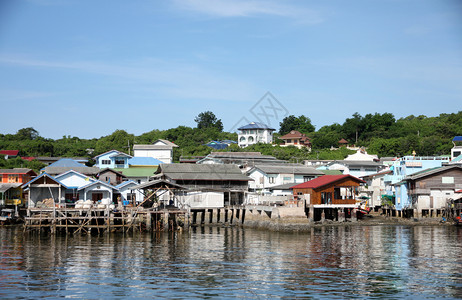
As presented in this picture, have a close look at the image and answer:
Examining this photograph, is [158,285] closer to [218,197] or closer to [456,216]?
[218,197]

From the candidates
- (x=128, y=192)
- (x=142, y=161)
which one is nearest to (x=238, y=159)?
(x=142, y=161)

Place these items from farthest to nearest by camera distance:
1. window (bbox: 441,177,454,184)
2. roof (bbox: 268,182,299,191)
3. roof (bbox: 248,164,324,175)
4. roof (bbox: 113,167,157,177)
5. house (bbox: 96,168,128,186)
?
roof (bbox: 113,167,157,177) → roof (bbox: 248,164,324,175) → house (bbox: 96,168,128,186) → roof (bbox: 268,182,299,191) → window (bbox: 441,177,454,184)

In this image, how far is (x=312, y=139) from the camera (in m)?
117

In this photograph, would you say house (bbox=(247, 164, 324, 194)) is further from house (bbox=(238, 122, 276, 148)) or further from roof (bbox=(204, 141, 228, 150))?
house (bbox=(238, 122, 276, 148))

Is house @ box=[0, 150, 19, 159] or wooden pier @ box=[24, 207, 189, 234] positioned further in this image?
house @ box=[0, 150, 19, 159]

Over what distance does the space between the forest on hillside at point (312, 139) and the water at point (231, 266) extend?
169 ft

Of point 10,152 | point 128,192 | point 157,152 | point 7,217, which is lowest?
point 7,217

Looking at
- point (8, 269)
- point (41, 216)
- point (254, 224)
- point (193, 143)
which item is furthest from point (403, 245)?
point (193, 143)

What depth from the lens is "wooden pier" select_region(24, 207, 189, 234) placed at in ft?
156

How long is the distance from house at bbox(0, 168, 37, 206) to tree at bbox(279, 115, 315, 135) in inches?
2884

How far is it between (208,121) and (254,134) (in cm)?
2621

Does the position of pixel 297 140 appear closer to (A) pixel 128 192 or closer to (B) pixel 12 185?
(A) pixel 128 192

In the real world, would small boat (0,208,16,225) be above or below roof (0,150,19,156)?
below

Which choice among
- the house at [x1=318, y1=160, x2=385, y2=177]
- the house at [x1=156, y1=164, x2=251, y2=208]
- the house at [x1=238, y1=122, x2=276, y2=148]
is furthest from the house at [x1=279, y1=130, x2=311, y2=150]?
the house at [x1=156, y1=164, x2=251, y2=208]
